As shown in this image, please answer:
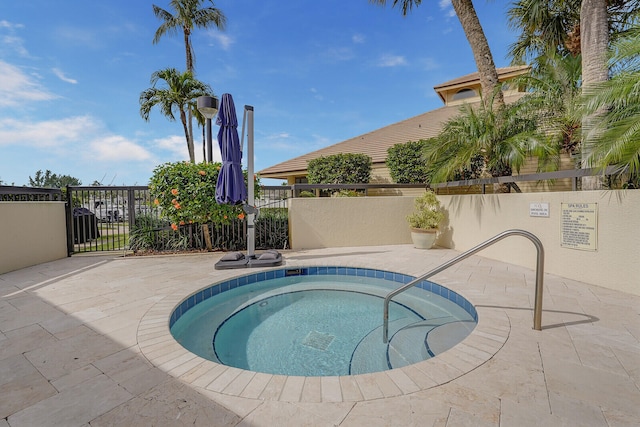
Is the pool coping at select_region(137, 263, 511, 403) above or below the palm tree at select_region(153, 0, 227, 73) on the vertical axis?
below

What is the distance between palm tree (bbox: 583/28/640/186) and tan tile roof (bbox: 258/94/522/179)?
822 cm

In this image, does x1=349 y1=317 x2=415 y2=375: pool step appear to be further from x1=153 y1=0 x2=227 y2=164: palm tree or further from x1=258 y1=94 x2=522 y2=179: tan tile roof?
x1=153 y1=0 x2=227 y2=164: palm tree


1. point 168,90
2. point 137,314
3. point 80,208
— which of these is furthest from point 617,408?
point 168,90

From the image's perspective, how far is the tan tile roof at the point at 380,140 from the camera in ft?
43.1

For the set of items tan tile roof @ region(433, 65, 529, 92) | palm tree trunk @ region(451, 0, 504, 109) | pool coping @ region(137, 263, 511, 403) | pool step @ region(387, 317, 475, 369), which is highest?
tan tile roof @ region(433, 65, 529, 92)

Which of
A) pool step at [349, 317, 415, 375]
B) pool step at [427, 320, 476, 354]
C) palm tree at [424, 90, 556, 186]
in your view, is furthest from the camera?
palm tree at [424, 90, 556, 186]

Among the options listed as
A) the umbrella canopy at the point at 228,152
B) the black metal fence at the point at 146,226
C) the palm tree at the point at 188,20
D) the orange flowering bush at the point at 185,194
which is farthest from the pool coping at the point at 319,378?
the palm tree at the point at 188,20

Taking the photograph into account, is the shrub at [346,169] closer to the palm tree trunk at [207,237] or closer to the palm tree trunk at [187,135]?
the palm tree trunk at [207,237]

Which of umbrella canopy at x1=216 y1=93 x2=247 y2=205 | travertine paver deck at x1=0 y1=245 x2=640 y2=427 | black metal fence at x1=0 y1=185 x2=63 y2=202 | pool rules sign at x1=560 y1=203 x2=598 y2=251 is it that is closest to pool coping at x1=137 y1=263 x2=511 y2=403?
travertine paver deck at x1=0 y1=245 x2=640 y2=427

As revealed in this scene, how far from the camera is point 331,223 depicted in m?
8.24

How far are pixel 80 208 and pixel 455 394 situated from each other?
31.5 ft

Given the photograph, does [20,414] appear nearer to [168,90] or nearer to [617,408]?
[617,408]

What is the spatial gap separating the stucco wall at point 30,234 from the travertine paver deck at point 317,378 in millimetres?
2692

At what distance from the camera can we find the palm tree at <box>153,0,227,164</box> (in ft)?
49.5
